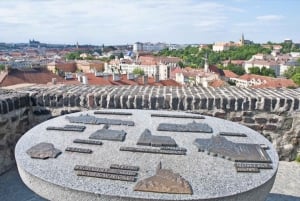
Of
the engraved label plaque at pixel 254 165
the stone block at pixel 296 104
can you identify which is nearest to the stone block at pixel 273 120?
the stone block at pixel 296 104

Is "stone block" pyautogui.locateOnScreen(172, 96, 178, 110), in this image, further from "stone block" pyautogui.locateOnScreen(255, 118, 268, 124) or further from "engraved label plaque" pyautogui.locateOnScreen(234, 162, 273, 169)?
"engraved label plaque" pyautogui.locateOnScreen(234, 162, 273, 169)

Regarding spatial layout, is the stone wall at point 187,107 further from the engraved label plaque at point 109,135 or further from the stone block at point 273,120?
the engraved label plaque at point 109,135

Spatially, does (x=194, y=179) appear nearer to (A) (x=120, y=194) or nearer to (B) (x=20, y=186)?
(A) (x=120, y=194)

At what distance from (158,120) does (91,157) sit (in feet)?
3.13

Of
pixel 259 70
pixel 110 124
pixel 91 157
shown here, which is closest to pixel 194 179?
pixel 91 157

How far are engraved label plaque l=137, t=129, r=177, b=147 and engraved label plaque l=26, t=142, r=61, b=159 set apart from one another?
57 cm

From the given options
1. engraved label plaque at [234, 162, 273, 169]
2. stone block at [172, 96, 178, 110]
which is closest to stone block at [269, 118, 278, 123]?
stone block at [172, 96, 178, 110]

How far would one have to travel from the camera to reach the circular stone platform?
1.65m

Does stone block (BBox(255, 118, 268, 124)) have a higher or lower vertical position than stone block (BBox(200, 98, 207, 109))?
lower

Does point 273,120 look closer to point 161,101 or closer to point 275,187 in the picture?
point 275,187

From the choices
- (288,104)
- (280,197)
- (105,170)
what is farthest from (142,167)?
(288,104)

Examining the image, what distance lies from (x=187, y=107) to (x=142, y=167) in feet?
6.80

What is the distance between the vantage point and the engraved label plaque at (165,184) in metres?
1.64

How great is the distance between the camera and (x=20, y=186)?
3.43 metres
